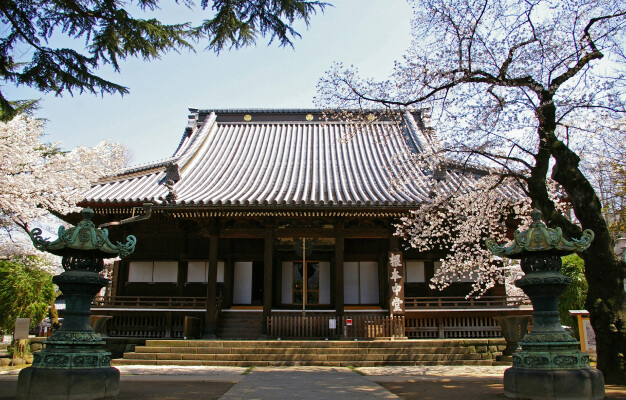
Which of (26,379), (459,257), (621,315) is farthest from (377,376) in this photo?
(26,379)

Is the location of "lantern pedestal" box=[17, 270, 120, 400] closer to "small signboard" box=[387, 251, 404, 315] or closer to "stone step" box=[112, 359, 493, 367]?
"stone step" box=[112, 359, 493, 367]

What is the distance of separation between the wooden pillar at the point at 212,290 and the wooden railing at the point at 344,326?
6.20ft

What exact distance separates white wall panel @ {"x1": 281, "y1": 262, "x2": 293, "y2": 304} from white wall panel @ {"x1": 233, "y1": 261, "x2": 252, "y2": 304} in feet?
4.18

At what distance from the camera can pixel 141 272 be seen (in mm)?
17000

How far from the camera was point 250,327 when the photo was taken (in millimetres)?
15297

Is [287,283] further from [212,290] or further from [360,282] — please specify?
[212,290]

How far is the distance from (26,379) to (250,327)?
367 inches

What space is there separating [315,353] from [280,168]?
8478 millimetres

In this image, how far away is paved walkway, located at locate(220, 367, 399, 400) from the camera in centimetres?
713

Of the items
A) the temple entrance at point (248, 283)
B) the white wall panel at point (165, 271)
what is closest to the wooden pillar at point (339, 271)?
the temple entrance at point (248, 283)

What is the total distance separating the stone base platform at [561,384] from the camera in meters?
6.20

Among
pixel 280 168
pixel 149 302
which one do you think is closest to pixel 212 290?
pixel 149 302

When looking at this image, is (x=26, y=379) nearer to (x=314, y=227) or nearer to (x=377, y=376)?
(x=377, y=376)

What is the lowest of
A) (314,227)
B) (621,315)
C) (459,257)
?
(621,315)
